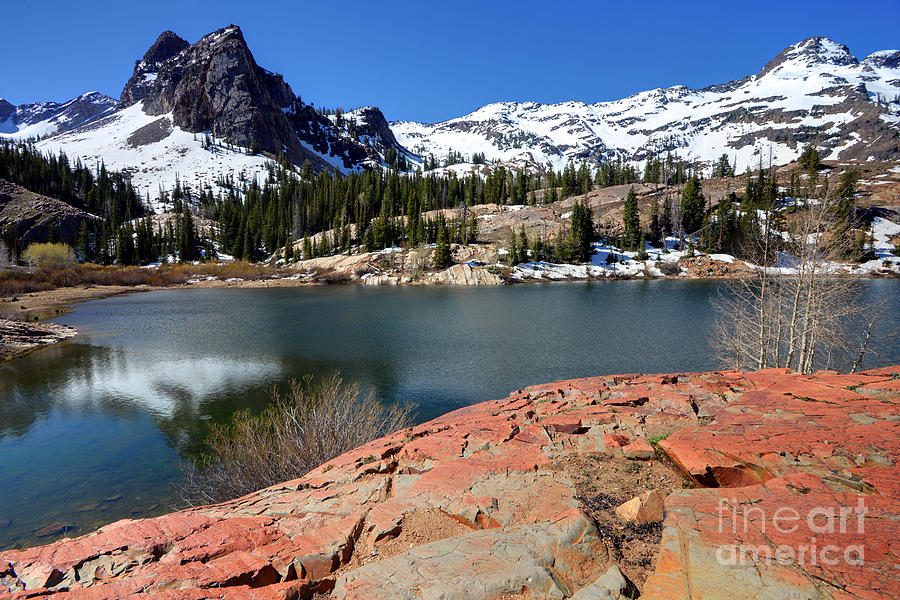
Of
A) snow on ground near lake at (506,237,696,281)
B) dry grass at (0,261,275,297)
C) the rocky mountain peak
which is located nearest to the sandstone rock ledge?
snow on ground near lake at (506,237,696,281)

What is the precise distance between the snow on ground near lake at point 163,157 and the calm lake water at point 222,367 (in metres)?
136

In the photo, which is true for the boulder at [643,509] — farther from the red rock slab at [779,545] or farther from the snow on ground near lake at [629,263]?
the snow on ground near lake at [629,263]

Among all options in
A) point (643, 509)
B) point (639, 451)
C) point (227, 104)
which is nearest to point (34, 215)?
point (227, 104)

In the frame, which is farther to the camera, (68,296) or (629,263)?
(629,263)

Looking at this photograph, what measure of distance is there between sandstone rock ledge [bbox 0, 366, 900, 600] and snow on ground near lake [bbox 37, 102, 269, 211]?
569ft

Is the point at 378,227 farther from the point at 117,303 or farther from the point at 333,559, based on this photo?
the point at 333,559

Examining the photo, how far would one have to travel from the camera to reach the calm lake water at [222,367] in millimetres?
12680

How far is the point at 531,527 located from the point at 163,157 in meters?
219

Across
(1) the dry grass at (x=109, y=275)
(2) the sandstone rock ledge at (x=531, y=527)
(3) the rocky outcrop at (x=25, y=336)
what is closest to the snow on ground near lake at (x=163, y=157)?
(1) the dry grass at (x=109, y=275)

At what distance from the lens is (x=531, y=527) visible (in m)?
4.84

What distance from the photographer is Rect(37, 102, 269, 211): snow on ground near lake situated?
A: 159m

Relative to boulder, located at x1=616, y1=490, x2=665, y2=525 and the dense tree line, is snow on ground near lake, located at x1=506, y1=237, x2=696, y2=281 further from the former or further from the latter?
the dense tree line

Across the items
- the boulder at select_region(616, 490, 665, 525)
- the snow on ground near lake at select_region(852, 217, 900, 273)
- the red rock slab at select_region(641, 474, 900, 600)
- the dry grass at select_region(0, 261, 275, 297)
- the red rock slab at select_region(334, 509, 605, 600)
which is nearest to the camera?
the red rock slab at select_region(641, 474, 900, 600)

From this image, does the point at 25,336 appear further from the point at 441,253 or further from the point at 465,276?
the point at 441,253
